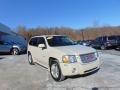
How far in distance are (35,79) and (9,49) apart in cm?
1245

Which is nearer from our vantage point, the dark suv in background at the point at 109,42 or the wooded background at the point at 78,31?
the dark suv in background at the point at 109,42

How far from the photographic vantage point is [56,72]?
8273 mm

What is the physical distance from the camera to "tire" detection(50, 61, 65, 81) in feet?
26.3

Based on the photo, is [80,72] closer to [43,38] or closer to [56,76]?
[56,76]

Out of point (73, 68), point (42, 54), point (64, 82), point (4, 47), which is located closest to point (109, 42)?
point (4, 47)

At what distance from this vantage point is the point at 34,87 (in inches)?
294

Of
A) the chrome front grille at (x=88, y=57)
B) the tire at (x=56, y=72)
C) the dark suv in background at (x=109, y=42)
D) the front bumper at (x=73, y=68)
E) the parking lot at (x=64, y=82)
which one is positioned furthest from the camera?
the dark suv in background at (x=109, y=42)

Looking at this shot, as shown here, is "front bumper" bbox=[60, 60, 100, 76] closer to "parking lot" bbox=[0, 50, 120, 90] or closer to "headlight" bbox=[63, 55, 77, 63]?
"headlight" bbox=[63, 55, 77, 63]

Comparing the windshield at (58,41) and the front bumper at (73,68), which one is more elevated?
the windshield at (58,41)

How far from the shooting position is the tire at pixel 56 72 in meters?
8.02

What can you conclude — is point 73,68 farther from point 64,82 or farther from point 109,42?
point 109,42

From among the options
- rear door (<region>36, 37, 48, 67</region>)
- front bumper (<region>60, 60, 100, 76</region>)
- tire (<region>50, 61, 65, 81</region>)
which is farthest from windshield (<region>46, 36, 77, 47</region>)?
front bumper (<region>60, 60, 100, 76</region>)

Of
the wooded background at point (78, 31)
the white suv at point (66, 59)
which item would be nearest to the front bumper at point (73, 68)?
the white suv at point (66, 59)

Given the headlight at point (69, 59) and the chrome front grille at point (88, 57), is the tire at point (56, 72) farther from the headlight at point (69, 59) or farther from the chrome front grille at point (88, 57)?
the chrome front grille at point (88, 57)
